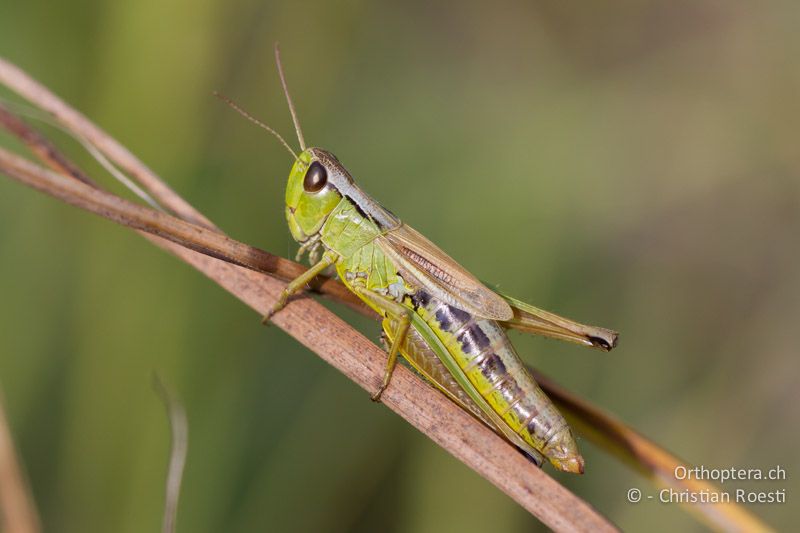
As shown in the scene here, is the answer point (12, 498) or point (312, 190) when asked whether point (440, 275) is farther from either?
point (12, 498)

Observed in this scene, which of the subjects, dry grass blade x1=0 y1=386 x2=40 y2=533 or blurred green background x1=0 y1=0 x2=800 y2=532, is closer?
dry grass blade x1=0 y1=386 x2=40 y2=533

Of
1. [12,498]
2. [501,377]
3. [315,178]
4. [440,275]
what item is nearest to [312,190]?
[315,178]

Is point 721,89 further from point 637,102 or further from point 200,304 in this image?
point 200,304

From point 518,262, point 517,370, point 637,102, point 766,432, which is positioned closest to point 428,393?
point 517,370

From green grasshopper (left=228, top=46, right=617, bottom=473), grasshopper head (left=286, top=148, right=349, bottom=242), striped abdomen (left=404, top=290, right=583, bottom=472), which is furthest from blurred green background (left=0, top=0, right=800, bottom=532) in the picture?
striped abdomen (left=404, top=290, right=583, bottom=472)

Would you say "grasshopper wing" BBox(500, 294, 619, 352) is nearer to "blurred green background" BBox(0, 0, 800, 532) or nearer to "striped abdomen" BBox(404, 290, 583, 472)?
"striped abdomen" BBox(404, 290, 583, 472)

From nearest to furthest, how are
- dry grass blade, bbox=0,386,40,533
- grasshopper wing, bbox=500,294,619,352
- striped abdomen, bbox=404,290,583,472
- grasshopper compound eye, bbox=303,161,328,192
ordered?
dry grass blade, bbox=0,386,40,533 < striped abdomen, bbox=404,290,583,472 < grasshopper wing, bbox=500,294,619,352 < grasshopper compound eye, bbox=303,161,328,192
